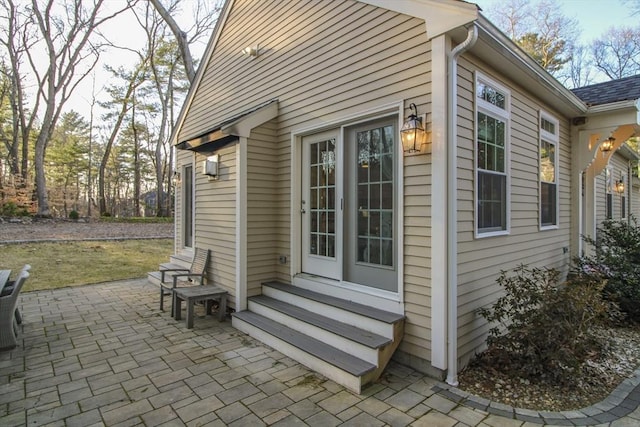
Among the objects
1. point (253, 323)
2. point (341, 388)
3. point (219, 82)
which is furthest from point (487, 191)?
point (219, 82)

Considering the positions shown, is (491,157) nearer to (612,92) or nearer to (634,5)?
(612,92)

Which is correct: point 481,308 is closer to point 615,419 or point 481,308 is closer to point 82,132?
point 615,419

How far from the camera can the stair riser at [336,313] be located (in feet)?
10.3

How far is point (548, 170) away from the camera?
16.5 ft

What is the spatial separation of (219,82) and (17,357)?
16.2ft

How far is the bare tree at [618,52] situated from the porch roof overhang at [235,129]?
18.7 metres

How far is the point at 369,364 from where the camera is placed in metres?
2.91

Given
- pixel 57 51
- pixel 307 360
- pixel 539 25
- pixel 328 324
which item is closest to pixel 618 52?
pixel 539 25

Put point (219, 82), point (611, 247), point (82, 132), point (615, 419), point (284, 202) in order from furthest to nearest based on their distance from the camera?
1. point (82, 132)
2. point (219, 82)
3. point (611, 247)
4. point (284, 202)
5. point (615, 419)

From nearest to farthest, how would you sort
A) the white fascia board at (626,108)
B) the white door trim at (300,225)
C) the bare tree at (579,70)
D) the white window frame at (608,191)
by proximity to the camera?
1. the white door trim at (300,225)
2. the white fascia board at (626,108)
3. the white window frame at (608,191)
4. the bare tree at (579,70)

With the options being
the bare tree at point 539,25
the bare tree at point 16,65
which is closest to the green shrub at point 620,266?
the bare tree at point 539,25

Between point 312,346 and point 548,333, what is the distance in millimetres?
2068

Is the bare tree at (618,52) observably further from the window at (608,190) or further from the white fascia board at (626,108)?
the white fascia board at (626,108)

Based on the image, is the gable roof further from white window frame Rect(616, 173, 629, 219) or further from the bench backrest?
the bench backrest
